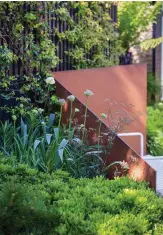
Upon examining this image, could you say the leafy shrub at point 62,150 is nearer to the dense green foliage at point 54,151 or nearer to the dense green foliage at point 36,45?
the dense green foliage at point 54,151

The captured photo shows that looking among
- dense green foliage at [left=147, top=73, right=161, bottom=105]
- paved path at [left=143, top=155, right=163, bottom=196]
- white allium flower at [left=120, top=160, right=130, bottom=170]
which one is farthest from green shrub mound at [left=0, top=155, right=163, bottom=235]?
dense green foliage at [left=147, top=73, right=161, bottom=105]

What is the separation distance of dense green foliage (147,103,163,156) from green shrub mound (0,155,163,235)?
10.6 feet

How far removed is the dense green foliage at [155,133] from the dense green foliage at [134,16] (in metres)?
3.22

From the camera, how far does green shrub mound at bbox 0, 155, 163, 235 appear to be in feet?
7.61

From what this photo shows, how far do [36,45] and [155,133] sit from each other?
2.57 meters

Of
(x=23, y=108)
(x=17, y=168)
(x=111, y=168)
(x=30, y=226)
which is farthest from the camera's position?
(x=23, y=108)

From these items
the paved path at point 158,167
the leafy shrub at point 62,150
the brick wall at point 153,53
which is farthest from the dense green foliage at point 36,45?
the brick wall at point 153,53

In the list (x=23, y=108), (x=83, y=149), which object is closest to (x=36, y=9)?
(x=23, y=108)

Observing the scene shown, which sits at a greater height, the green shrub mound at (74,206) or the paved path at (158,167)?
the green shrub mound at (74,206)

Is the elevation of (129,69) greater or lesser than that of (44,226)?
greater

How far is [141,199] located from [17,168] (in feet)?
3.39

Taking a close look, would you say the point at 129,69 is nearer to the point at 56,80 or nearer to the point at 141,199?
the point at 56,80

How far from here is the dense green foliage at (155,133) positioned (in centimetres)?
640

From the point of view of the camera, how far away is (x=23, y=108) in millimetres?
5078
